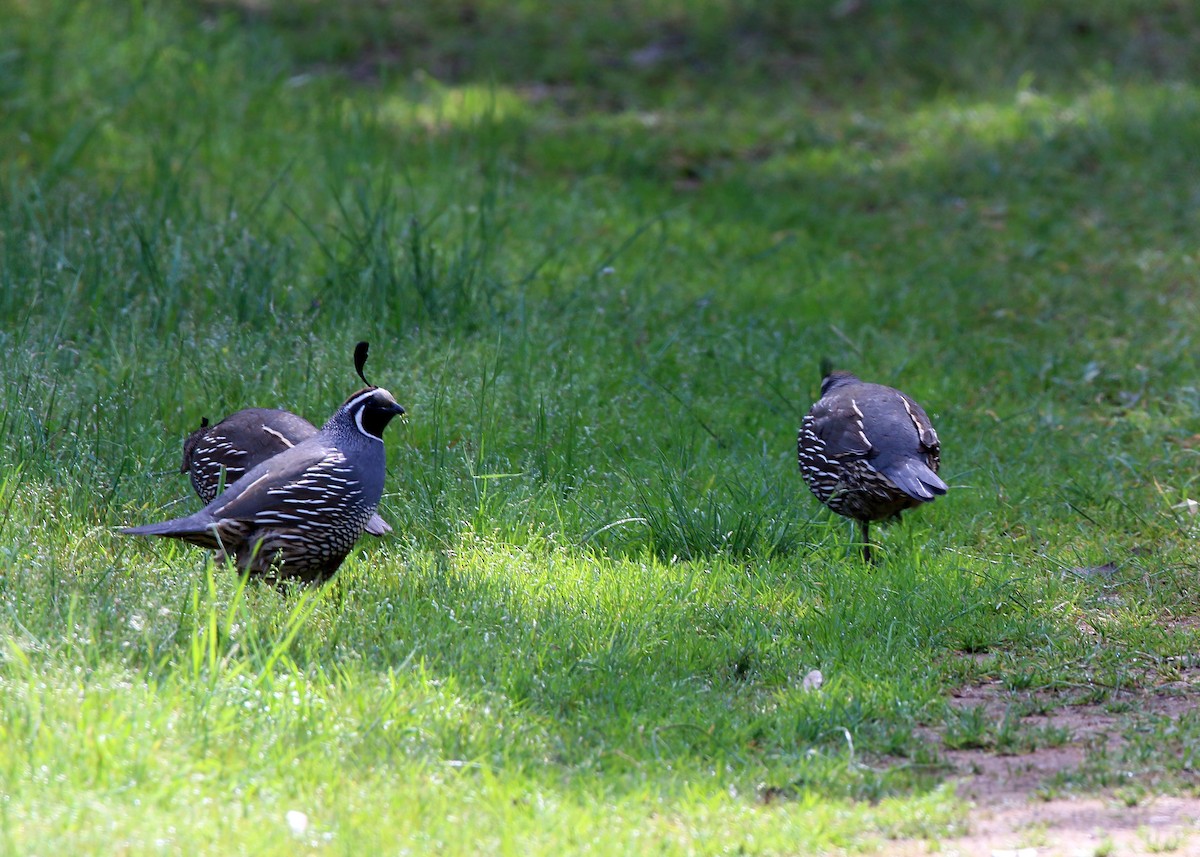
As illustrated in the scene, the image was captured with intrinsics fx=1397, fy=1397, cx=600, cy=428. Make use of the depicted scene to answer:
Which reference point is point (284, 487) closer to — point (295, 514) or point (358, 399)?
point (295, 514)

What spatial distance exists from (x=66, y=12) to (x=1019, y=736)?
9.62 m

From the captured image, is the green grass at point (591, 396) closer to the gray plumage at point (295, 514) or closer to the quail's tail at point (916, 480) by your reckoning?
the gray plumage at point (295, 514)

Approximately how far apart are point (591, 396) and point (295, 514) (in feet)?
7.66

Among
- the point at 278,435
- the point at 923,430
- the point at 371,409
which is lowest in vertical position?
the point at 278,435

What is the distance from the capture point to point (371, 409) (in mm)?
5156

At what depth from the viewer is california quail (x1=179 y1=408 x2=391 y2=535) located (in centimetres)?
543

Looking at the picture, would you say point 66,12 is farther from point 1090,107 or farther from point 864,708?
point 864,708

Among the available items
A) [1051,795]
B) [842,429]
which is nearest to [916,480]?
[842,429]

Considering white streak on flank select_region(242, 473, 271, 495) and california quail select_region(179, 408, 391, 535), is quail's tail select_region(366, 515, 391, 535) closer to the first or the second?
california quail select_region(179, 408, 391, 535)

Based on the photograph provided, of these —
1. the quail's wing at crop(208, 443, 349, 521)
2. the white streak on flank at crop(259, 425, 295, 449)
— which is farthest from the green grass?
the white streak on flank at crop(259, 425, 295, 449)

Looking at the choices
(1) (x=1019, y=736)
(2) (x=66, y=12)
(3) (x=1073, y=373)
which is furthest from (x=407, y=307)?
(2) (x=66, y=12)

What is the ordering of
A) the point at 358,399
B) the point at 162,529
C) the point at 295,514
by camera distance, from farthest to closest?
the point at 358,399 → the point at 295,514 → the point at 162,529

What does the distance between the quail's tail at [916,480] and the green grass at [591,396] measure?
34cm

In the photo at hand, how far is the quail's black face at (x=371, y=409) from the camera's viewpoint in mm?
5137
